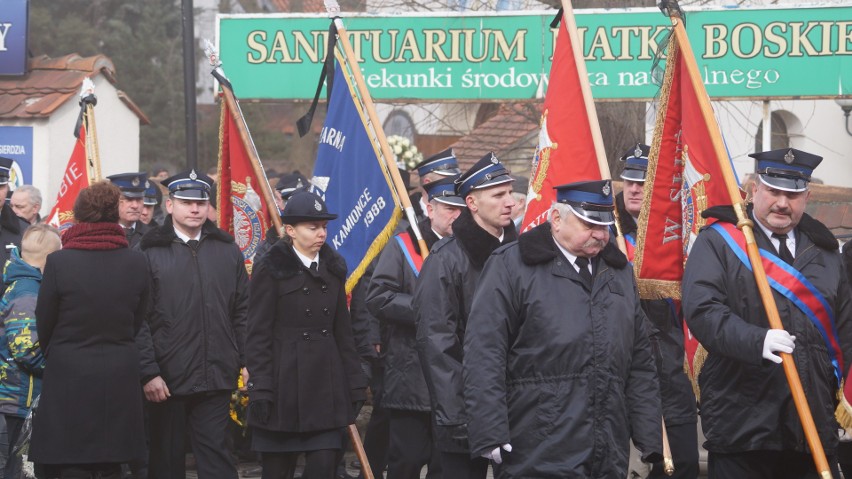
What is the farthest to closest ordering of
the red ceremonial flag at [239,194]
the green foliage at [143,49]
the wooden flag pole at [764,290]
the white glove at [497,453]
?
1. the green foliage at [143,49]
2. the red ceremonial flag at [239,194]
3. the wooden flag pole at [764,290]
4. the white glove at [497,453]

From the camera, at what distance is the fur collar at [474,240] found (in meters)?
7.27

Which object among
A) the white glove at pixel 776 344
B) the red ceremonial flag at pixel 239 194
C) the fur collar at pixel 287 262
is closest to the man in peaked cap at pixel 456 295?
the fur collar at pixel 287 262

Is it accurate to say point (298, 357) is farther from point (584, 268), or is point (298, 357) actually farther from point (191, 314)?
point (584, 268)

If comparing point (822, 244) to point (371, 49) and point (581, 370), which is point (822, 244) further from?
point (371, 49)

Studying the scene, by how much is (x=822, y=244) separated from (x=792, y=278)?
0.27 metres

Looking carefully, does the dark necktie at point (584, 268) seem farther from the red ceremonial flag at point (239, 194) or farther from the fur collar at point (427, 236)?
the red ceremonial flag at point (239, 194)

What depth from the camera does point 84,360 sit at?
775cm

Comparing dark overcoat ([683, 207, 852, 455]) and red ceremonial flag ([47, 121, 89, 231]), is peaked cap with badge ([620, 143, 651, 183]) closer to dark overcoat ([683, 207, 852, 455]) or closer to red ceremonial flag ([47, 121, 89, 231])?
dark overcoat ([683, 207, 852, 455])

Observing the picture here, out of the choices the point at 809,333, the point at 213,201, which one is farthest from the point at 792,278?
the point at 213,201

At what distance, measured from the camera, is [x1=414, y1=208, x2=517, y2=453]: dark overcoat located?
6785mm

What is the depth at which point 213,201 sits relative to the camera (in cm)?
1370

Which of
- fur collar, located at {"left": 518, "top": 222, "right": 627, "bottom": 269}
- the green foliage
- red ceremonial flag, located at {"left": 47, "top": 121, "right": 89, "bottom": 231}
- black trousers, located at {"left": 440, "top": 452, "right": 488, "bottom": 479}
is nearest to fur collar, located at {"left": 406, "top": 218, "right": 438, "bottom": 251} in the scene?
black trousers, located at {"left": 440, "top": 452, "right": 488, "bottom": 479}

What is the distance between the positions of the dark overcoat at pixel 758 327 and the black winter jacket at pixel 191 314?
11.0 ft

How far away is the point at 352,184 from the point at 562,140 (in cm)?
181
